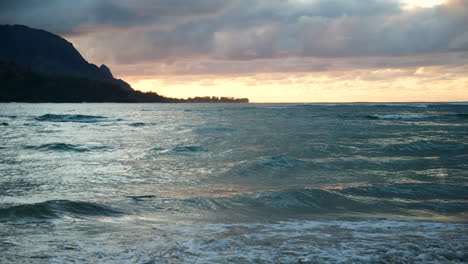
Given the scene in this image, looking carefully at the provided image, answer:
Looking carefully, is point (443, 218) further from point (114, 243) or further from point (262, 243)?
point (114, 243)

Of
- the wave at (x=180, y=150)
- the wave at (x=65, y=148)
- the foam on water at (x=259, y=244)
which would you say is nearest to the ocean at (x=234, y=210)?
the foam on water at (x=259, y=244)

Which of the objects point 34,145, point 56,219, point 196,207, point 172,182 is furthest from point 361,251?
point 34,145

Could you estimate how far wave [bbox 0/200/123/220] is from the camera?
23.3ft

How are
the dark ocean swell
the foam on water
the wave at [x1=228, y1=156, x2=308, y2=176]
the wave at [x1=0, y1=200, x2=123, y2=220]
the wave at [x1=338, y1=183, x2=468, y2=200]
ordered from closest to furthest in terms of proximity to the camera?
the foam on water < the wave at [x1=0, y1=200, x2=123, y2=220] < the dark ocean swell < the wave at [x1=338, y1=183, x2=468, y2=200] < the wave at [x1=228, y1=156, x2=308, y2=176]

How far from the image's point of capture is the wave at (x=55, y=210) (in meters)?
7.11

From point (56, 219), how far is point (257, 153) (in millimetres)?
12389

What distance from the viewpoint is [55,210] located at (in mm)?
7465

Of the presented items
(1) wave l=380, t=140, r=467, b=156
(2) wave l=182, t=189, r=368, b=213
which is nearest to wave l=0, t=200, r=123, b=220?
(2) wave l=182, t=189, r=368, b=213

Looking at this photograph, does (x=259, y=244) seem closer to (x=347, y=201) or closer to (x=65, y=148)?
(x=347, y=201)

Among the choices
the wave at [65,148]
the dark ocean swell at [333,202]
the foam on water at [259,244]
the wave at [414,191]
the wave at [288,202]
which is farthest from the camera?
the wave at [65,148]

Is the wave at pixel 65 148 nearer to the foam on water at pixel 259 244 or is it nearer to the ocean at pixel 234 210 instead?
the ocean at pixel 234 210

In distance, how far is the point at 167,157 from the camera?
17.0 m

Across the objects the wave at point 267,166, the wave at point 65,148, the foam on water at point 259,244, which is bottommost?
the wave at point 65,148

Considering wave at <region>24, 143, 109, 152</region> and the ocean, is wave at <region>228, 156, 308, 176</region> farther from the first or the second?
wave at <region>24, 143, 109, 152</region>
